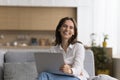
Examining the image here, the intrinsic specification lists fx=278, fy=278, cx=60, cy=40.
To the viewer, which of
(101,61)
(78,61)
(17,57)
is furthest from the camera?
(101,61)

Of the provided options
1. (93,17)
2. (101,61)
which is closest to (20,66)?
(101,61)

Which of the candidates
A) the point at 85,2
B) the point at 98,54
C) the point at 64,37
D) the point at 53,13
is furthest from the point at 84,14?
the point at 64,37

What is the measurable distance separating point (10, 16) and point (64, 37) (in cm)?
420

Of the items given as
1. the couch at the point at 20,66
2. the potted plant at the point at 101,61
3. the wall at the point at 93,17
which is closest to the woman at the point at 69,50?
the couch at the point at 20,66

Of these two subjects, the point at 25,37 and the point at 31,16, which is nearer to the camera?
the point at 31,16

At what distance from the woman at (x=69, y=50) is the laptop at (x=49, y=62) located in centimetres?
4

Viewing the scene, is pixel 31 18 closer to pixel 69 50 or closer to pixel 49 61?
pixel 69 50

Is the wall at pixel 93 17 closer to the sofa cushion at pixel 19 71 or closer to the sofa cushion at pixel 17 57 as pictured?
A: the sofa cushion at pixel 17 57

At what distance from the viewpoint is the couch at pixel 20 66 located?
3172 mm

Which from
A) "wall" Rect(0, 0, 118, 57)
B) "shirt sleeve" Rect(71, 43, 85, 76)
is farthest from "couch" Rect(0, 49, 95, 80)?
"wall" Rect(0, 0, 118, 57)

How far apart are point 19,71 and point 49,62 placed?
0.96 meters

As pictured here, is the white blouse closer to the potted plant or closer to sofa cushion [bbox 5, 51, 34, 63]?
sofa cushion [bbox 5, 51, 34, 63]

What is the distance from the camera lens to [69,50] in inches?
107

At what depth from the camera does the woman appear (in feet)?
7.92
